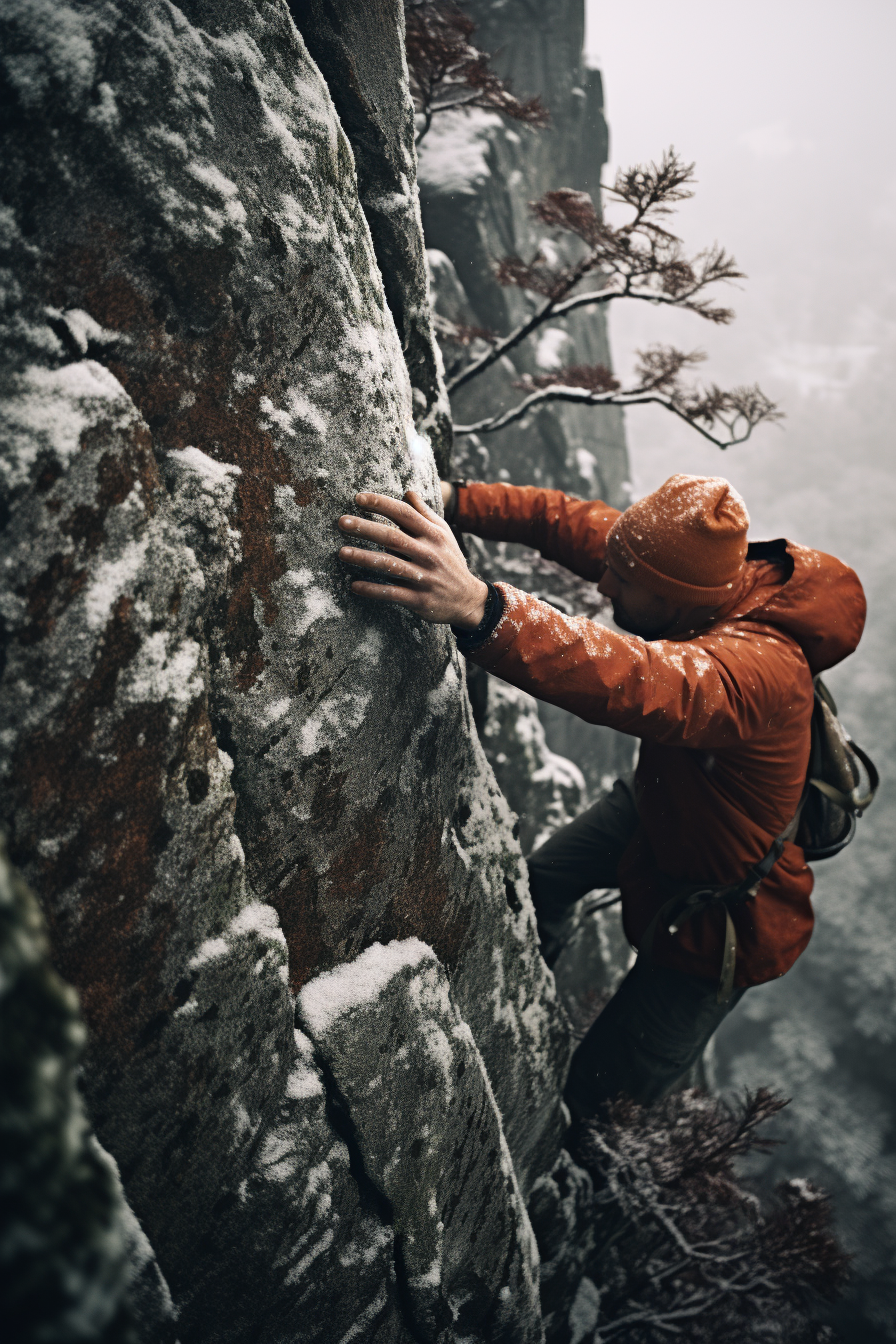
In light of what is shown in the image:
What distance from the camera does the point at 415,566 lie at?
1.76 metres

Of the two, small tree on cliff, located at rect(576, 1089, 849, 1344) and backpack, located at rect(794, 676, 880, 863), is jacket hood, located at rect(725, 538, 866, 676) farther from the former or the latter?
small tree on cliff, located at rect(576, 1089, 849, 1344)

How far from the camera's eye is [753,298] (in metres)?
90.5

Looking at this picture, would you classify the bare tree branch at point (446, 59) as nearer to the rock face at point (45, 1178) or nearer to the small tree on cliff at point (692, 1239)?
the rock face at point (45, 1178)

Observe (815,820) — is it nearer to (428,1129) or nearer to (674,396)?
(428,1129)

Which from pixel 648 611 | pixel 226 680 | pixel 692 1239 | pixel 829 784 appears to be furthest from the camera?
pixel 692 1239

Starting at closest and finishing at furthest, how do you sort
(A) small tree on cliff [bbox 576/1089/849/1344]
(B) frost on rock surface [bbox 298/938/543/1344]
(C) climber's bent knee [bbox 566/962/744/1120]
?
1. (B) frost on rock surface [bbox 298/938/543/1344]
2. (C) climber's bent knee [bbox 566/962/744/1120]
3. (A) small tree on cliff [bbox 576/1089/849/1344]

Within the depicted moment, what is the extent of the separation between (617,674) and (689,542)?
686mm

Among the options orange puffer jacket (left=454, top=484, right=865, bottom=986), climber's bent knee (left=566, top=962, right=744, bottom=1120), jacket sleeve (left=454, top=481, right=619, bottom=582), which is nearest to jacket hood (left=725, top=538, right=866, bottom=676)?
orange puffer jacket (left=454, top=484, right=865, bottom=986)

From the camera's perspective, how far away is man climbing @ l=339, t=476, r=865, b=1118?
1.81 metres

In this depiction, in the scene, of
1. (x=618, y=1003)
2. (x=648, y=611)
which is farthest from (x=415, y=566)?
(x=618, y=1003)

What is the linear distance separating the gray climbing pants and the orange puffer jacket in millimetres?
297

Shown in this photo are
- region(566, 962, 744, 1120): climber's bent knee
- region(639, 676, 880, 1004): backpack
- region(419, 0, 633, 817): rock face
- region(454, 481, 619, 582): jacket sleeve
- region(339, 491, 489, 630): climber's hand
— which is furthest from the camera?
region(419, 0, 633, 817): rock face

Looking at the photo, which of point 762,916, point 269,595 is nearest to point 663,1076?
point 762,916

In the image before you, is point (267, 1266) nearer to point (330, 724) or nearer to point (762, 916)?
point (330, 724)
